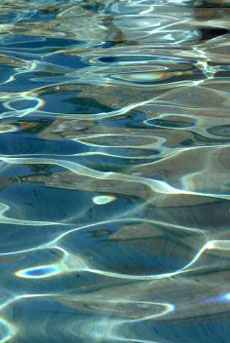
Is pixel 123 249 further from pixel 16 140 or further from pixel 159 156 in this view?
pixel 16 140

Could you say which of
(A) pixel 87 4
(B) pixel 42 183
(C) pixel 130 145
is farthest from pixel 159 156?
(A) pixel 87 4

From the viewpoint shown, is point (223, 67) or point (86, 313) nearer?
point (86, 313)

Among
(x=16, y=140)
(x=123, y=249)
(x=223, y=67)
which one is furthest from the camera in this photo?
(x=223, y=67)

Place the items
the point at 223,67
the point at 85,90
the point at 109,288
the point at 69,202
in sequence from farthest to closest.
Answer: the point at 223,67 → the point at 85,90 → the point at 69,202 → the point at 109,288

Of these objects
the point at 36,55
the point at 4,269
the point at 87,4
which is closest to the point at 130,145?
the point at 4,269

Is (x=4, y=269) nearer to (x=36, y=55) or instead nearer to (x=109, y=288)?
(x=109, y=288)

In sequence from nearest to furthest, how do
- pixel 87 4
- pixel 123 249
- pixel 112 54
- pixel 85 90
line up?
pixel 123 249 → pixel 85 90 → pixel 112 54 → pixel 87 4
